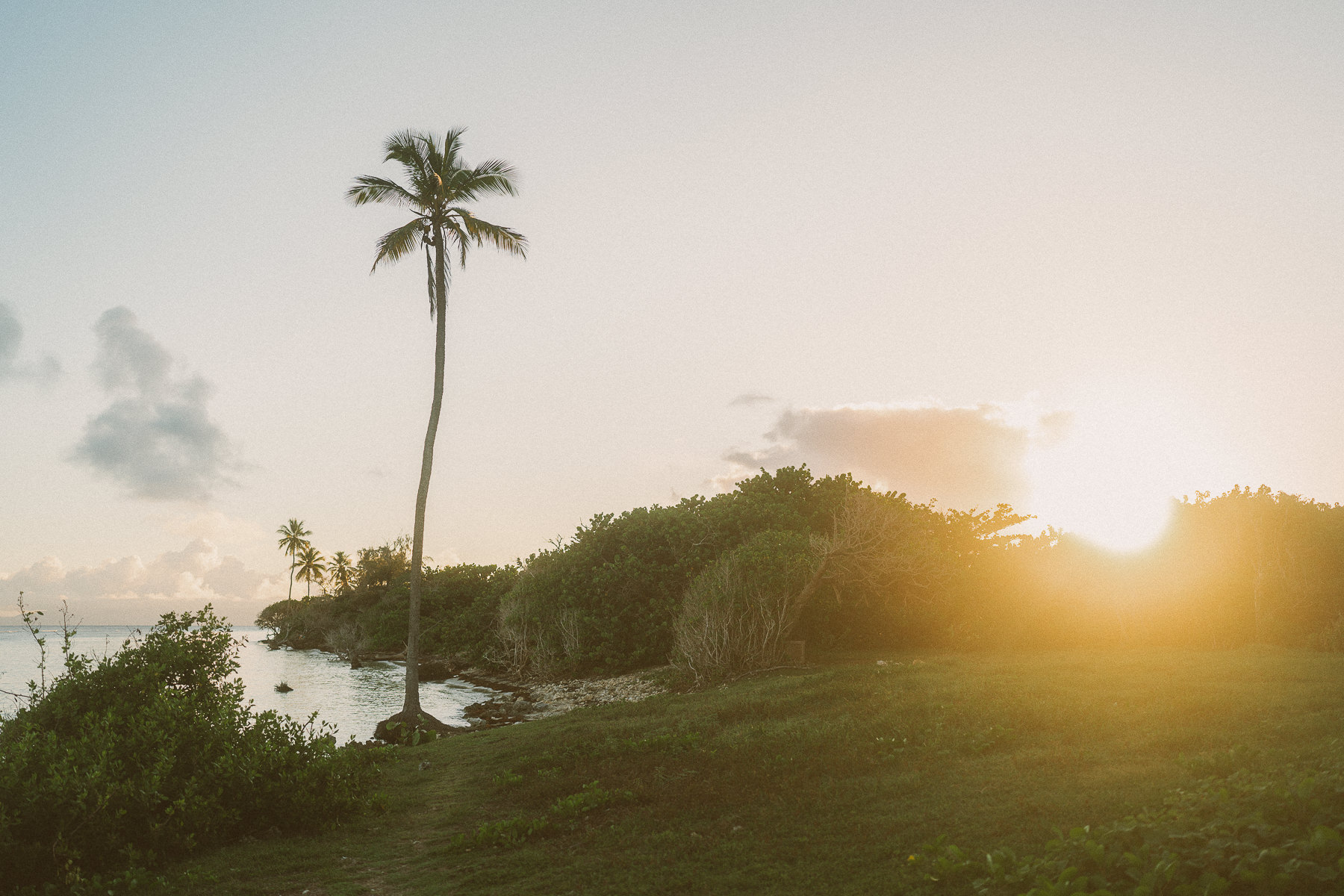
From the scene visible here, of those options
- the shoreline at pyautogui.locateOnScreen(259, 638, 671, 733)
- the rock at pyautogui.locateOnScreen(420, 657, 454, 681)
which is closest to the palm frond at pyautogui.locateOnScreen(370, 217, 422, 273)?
the shoreline at pyautogui.locateOnScreen(259, 638, 671, 733)

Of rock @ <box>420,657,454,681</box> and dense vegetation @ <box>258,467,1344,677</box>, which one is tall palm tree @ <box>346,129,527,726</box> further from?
rock @ <box>420,657,454,681</box>

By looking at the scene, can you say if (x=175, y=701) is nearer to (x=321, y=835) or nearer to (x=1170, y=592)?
(x=321, y=835)

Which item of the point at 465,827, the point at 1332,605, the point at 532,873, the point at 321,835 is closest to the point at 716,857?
the point at 532,873

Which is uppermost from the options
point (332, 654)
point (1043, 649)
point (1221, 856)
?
point (1221, 856)

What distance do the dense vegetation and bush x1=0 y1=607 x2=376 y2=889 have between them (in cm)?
1478

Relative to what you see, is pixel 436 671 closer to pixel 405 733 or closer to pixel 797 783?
pixel 405 733

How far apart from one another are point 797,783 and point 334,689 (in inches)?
1399

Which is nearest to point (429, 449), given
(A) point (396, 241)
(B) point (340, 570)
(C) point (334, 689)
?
(A) point (396, 241)

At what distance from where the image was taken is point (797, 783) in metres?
10.6

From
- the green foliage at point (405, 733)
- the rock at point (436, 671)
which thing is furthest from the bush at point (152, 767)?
the rock at point (436, 671)

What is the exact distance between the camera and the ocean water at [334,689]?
25859 millimetres

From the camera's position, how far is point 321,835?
1020 centimetres

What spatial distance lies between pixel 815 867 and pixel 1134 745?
5.67 metres

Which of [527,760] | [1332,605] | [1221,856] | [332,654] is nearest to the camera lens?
[1221,856]
